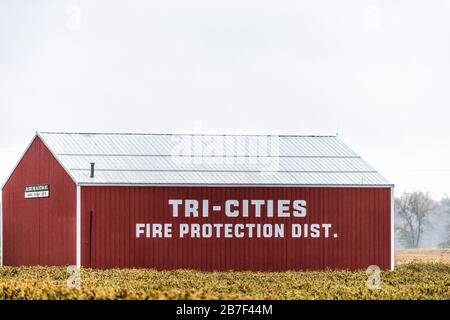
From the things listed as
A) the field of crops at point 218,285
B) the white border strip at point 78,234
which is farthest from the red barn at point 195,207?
the field of crops at point 218,285

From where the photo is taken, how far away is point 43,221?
125 feet

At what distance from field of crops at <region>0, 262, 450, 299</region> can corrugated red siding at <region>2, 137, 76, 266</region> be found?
7.05 ft

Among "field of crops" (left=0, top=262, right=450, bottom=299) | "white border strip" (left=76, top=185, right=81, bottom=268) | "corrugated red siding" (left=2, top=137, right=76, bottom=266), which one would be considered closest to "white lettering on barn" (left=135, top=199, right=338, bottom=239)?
"white border strip" (left=76, top=185, right=81, bottom=268)

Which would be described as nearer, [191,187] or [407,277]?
[407,277]

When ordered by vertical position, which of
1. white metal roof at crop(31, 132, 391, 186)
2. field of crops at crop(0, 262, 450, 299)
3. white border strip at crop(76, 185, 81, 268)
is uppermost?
white metal roof at crop(31, 132, 391, 186)

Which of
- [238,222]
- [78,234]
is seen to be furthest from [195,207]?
[78,234]

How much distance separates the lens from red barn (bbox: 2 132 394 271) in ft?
118

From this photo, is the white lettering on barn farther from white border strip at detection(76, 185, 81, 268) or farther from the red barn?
white border strip at detection(76, 185, 81, 268)

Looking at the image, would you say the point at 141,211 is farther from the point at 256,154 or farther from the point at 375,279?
the point at 375,279

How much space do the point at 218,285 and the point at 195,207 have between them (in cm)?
1062

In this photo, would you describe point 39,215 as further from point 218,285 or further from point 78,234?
point 218,285

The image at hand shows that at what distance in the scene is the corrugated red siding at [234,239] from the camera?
35.8m
